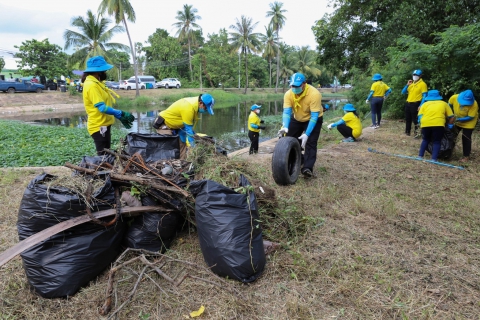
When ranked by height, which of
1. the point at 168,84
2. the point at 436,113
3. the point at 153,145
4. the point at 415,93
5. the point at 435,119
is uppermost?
the point at 168,84

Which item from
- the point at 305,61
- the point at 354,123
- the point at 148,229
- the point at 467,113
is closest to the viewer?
the point at 148,229

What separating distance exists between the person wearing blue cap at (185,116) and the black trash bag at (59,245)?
2.02 meters

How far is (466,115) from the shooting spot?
552 cm

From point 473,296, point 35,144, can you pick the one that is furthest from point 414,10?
point 35,144

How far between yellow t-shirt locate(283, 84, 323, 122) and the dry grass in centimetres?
115

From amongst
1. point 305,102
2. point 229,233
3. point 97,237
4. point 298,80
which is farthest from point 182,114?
point 229,233

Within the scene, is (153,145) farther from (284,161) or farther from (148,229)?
(284,161)

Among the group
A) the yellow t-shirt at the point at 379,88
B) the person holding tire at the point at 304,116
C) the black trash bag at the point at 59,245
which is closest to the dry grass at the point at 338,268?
the black trash bag at the point at 59,245

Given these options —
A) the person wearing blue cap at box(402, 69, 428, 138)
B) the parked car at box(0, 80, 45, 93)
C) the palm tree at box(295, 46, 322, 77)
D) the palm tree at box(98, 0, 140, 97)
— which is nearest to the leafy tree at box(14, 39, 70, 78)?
the parked car at box(0, 80, 45, 93)

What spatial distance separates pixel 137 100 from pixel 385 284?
86.0 feet

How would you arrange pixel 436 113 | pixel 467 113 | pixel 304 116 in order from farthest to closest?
pixel 467 113
pixel 436 113
pixel 304 116

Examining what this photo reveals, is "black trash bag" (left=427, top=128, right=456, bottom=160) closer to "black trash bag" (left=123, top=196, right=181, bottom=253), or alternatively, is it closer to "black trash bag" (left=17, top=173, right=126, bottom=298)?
"black trash bag" (left=123, top=196, right=181, bottom=253)

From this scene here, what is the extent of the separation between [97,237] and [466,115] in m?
6.24

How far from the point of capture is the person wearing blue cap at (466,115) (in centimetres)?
539
